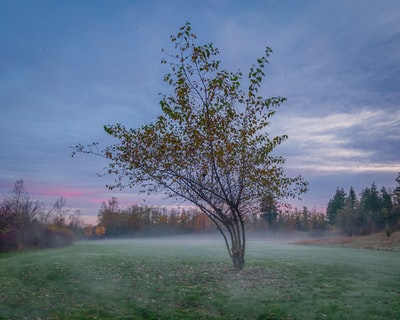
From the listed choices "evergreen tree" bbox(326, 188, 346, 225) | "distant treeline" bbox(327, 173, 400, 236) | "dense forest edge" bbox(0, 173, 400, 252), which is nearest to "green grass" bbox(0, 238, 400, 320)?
"dense forest edge" bbox(0, 173, 400, 252)

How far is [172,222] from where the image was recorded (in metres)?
101

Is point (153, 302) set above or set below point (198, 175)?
below

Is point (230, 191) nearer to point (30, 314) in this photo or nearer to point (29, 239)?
point (30, 314)

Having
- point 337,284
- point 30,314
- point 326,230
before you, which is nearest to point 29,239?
point 30,314

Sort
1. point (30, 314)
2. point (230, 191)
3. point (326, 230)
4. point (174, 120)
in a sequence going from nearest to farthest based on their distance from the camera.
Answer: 1. point (30, 314)
2. point (174, 120)
3. point (230, 191)
4. point (326, 230)

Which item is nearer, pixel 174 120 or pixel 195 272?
pixel 174 120

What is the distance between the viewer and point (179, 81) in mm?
13531

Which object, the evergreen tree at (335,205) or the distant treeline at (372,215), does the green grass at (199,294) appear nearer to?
the distant treeline at (372,215)

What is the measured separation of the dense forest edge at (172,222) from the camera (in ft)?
127

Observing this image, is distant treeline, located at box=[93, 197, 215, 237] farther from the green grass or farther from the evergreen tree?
the green grass

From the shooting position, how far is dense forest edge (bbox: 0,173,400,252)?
127ft

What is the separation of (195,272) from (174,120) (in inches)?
277

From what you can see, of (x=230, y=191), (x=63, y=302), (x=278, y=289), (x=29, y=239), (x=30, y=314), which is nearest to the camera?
(x=30, y=314)

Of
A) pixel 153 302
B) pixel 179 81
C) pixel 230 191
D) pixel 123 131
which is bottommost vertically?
pixel 153 302
